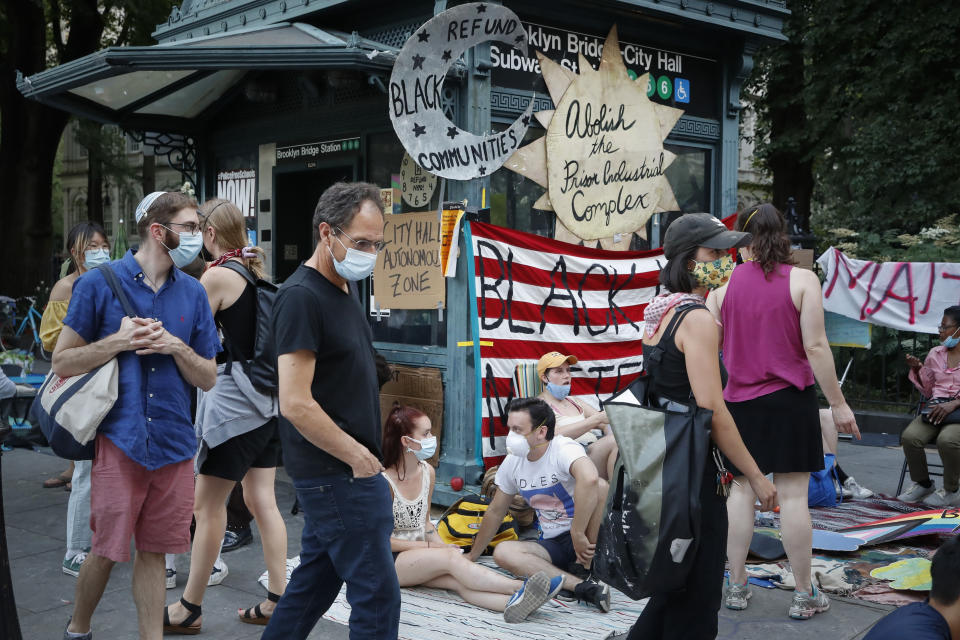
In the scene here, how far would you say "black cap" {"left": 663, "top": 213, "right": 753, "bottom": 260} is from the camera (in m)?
3.40

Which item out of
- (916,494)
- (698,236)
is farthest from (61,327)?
(916,494)

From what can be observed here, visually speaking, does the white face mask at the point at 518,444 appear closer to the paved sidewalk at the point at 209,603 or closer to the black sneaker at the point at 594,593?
the black sneaker at the point at 594,593

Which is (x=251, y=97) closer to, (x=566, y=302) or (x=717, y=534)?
(x=566, y=302)

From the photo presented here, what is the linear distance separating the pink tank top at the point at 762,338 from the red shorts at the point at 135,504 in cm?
280

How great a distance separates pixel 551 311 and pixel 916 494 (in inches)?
128

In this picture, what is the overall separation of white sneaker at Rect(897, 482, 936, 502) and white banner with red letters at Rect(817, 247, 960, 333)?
9.58ft

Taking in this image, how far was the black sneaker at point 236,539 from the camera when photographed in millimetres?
5832

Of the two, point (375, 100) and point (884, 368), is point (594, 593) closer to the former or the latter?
point (375, 100)

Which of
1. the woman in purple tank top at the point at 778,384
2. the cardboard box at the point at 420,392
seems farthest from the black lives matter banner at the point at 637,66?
the woman in purple tank top at the point at 778,384

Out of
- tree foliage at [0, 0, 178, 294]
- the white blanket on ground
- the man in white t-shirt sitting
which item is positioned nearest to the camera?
the white blanket on ground

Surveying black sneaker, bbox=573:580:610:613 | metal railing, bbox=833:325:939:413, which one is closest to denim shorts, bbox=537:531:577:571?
black sneaker, bbox=573:580:610:613

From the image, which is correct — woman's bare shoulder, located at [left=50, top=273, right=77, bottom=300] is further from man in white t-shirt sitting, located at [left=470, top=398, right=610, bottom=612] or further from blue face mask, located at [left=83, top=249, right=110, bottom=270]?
man in white t-shirt sitting, located at [left=470, top=398, right=610, bottom=612]

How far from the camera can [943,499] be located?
7211 millimetres

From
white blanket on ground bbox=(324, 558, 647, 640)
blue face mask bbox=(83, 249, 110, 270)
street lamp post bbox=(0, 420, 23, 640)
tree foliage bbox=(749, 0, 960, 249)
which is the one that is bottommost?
white blanket on ground bbox=(324, 558, 647, 640)
